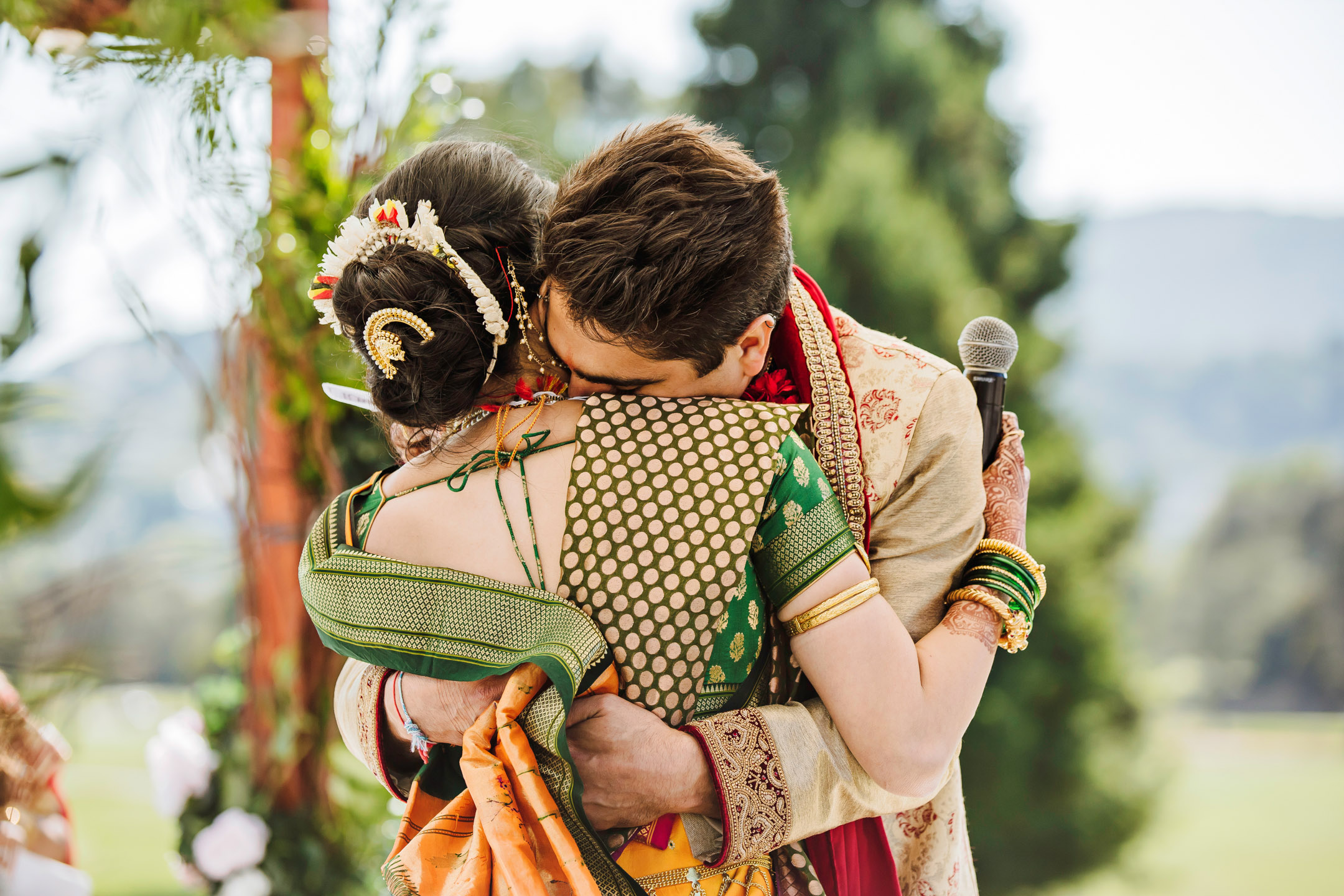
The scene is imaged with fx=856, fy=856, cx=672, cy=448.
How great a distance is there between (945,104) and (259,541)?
647cm

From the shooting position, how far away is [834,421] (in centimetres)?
102

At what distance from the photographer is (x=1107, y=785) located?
6.15m

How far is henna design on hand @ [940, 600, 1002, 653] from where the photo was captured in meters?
0.94

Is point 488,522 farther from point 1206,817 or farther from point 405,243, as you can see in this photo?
point 1206,817

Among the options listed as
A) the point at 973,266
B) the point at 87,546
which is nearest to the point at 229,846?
the point at 87,546

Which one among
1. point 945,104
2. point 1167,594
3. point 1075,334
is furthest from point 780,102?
point 1167,594

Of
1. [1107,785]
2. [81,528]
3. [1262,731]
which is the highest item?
[81,528]

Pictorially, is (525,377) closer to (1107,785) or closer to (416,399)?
(416,399)

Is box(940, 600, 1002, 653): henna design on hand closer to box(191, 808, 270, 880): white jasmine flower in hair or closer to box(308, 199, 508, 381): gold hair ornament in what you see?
box(308, 199, 508, 381): gold hair ornament

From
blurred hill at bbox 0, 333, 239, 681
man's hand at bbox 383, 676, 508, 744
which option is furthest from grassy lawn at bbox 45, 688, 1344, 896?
man's hand at bbox 383, 676, 508, 744

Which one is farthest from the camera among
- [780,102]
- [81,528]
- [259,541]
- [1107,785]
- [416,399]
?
[780,102]

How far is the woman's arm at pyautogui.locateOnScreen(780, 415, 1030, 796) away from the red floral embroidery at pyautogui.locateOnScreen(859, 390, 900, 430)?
0.78ft

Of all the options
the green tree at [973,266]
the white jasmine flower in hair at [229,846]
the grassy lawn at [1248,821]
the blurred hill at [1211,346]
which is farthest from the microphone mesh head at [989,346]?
the blurred hill at [1211,346]

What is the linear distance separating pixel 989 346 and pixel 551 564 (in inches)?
23.8
